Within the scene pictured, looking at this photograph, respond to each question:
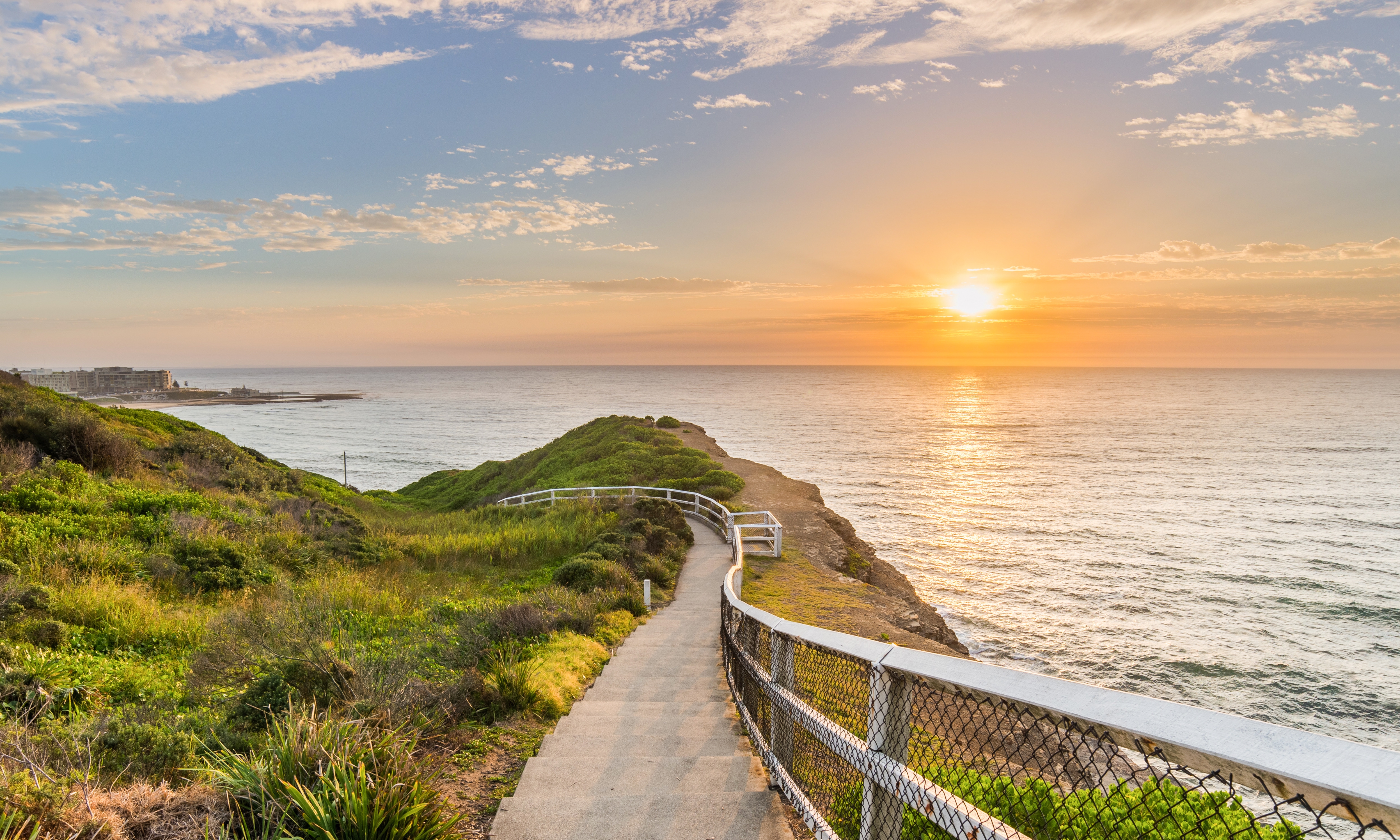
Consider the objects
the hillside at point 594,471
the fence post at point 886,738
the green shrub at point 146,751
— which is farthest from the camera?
the hillside at point 594,471

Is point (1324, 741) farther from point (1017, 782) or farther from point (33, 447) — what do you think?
point (33, 447)

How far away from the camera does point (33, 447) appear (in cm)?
2055

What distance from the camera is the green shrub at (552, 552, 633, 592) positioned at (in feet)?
53.2

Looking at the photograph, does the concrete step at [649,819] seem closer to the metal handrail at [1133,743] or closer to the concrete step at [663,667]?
the metal handrail at [1133,743]

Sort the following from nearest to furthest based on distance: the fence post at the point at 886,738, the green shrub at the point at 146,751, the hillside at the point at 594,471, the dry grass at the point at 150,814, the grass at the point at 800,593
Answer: the fence post at the point at 886,738 < the dry grass at the point at 150,814 < the green shrub at the point at 146,751 < the grass at the point at 800,593 < the hillside at the point at 594,471

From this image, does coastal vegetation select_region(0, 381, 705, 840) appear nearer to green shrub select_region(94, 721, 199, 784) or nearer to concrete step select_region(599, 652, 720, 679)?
green shrub select_region(94, 721, 199, 784)

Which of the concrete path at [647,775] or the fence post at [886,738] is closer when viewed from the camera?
the fence post at [886,738]

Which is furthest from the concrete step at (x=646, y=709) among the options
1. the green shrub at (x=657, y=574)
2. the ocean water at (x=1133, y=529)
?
the ocean water at (x=1133, y=529)

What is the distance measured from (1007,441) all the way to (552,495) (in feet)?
218

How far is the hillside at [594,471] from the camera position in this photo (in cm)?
3466

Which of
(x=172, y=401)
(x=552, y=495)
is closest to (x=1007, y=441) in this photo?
(x=552, y=495)

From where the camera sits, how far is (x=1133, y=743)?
1968 mm

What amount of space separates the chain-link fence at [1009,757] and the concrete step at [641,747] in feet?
0.97

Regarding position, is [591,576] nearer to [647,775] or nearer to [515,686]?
[515,686]
